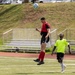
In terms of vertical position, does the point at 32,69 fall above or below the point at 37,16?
above

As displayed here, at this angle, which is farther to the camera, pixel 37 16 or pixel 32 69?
pixel 37 16

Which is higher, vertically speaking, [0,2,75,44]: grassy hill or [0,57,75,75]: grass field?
[0,57,75,75]: grass field

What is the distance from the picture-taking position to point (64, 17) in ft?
164

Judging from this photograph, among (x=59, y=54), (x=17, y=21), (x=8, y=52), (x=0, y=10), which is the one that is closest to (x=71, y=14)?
(x=17, y=21)

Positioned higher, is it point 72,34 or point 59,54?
point 59,54

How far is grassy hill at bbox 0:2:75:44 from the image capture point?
49056 millimetres

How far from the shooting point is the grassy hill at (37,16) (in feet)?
161

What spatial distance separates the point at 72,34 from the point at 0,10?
67.9ft

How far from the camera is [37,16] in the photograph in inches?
2028

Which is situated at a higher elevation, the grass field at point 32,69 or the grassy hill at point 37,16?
the grass field at point 32,69

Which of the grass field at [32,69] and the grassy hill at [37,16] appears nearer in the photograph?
the grass field at [32,69]

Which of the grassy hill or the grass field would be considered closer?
the grass field

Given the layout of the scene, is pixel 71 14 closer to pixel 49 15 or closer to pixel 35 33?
pixel 49 15

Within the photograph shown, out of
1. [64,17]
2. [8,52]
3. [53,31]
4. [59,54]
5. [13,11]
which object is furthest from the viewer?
[13,11]
